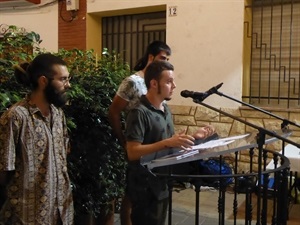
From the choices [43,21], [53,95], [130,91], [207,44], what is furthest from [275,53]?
[43,21]

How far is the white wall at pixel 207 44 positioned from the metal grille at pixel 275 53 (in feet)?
0.83

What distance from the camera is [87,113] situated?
293 cm

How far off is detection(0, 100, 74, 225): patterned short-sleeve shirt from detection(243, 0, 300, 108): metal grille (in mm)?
3593

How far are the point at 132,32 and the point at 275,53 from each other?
2.19 meters

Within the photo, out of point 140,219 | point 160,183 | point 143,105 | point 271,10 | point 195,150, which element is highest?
point 271,10

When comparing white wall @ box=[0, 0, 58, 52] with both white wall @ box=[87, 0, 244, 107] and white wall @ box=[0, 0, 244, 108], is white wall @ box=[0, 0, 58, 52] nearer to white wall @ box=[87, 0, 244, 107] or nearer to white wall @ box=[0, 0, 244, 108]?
white wall @ box=[0, 0, 244, 108]

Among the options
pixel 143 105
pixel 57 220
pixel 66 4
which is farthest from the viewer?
pixel 66 4

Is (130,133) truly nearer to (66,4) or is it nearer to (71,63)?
(71,63)

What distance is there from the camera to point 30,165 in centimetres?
A: 178

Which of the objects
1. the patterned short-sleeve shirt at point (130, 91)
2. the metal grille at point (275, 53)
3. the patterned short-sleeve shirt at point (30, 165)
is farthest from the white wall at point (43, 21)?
the patterned short-sleeve shirt at point (30, 165)

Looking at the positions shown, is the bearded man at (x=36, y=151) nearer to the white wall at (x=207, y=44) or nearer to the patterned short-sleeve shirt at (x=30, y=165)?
the patterned short-sleeve shirt at (x=30, y=165)

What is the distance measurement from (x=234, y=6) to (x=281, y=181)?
3.29 meters

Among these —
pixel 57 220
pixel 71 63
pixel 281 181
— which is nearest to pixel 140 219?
pixel 57 220

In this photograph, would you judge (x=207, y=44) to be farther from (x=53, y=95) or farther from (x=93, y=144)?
(x=53, y=95)
